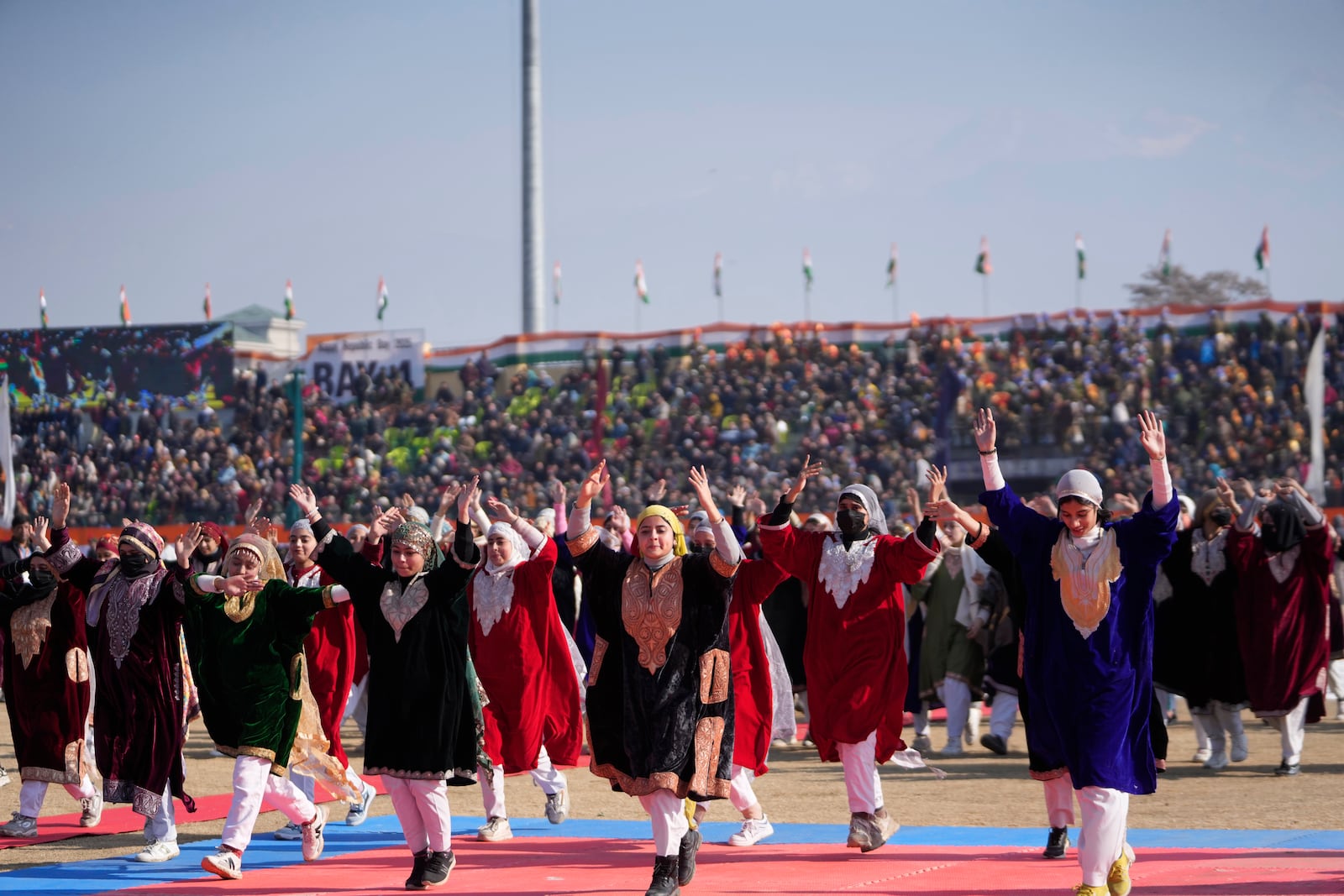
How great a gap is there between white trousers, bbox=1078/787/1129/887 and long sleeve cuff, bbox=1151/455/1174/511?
1.08 meters

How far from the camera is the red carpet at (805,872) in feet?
21.6

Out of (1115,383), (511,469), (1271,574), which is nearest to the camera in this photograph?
(1271,574)

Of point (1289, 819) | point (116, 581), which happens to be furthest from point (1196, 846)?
point (116, 581)

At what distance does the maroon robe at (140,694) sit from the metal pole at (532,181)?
39.7 metres

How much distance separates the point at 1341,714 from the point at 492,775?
9.03m

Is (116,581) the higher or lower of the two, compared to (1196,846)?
higher

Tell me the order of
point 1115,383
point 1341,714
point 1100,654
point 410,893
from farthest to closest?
point 1115,383
point 1341,714
point 410,893
point 1100,654

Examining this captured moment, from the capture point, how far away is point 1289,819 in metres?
8.66

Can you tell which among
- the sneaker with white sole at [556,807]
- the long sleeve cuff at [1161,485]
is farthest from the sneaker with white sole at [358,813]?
the long sleeve cuff at [1161,485]

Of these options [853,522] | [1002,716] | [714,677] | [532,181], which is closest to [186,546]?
[714,677]

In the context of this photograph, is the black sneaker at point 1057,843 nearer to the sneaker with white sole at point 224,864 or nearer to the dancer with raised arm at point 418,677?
the dancer with raised arm at point 418,677

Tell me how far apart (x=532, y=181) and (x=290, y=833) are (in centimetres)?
4037

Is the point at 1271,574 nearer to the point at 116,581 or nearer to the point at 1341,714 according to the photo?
the point at 1341,714

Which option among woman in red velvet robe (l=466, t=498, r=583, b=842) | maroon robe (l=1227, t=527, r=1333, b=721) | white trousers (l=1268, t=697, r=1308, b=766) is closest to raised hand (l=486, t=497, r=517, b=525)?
woman in red velvet robe (l=466, t=498, r=583, b=842)
